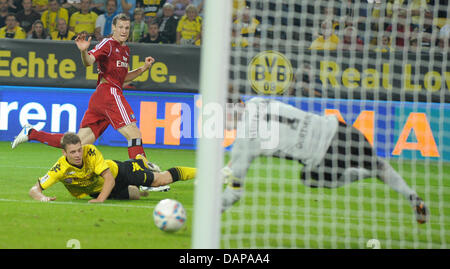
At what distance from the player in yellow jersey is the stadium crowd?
2932mm

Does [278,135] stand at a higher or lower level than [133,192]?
higher

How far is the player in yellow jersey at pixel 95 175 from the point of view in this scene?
6184 mm

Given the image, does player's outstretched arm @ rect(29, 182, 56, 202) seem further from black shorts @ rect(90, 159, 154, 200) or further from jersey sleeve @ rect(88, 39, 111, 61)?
jersey sleeve @ rect(88, 39, 111, 61)

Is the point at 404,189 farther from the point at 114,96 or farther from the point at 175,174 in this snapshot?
the point at 114,96

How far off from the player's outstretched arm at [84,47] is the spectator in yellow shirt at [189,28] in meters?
5.51

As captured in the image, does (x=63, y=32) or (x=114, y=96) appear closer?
(x=114, y=96)

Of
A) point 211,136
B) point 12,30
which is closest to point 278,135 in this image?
point 211,136

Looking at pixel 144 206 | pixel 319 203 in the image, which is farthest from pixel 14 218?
pixel 319 203

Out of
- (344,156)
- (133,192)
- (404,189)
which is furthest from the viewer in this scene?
(133,192)

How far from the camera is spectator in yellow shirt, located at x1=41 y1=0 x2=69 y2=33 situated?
13.5 m

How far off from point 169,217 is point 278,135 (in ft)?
3.51

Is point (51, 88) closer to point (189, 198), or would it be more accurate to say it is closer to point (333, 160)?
point (189, 198)

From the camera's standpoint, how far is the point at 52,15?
13.6 metres
